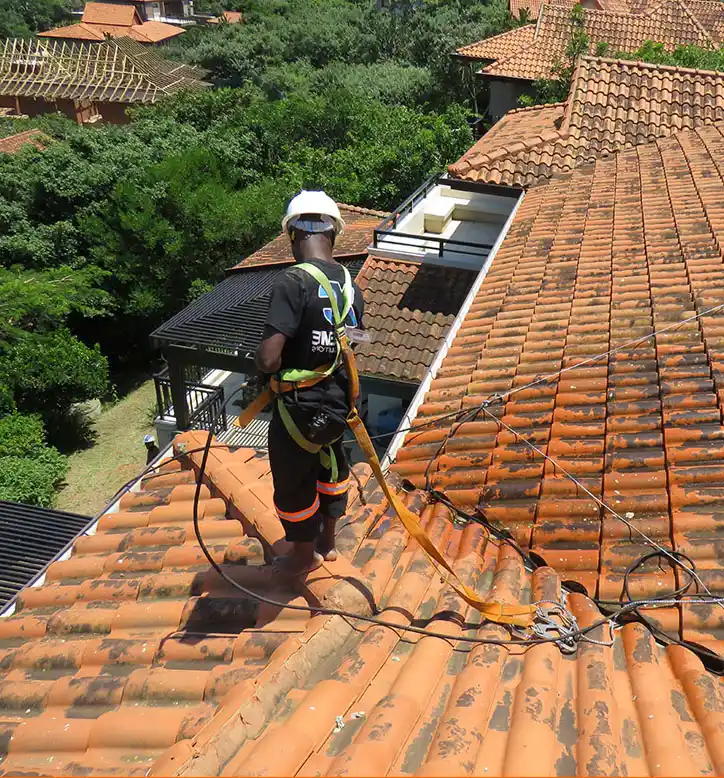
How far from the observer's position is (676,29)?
2466 centimetres

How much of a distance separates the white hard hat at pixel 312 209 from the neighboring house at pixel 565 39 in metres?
22.9

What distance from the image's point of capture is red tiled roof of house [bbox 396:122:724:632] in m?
3.76

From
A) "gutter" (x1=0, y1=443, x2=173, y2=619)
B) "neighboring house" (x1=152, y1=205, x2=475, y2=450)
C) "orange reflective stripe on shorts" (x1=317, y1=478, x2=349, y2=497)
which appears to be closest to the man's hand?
"orange reflective stripe on shorts" (x1=317, y1=478, x2=349, y2=497)

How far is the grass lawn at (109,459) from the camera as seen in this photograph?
16427 millimetres

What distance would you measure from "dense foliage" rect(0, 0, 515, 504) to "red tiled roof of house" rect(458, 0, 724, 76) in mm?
2592

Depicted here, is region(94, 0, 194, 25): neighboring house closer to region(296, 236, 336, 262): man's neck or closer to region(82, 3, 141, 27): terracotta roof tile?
region(82, 3, 141, 27): terracotta roof tile

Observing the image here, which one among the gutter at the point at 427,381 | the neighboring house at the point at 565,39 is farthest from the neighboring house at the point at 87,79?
the gutter at the point at 427,381

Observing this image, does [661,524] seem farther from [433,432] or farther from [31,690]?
[31,690]

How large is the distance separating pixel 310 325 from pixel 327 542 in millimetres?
1247

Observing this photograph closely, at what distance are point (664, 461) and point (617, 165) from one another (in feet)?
23.1

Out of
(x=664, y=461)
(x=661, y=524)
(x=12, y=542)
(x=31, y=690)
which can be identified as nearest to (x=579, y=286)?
(x=664, y=461)

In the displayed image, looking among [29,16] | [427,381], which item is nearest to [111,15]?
[29,16]

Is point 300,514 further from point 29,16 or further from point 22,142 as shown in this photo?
point 29,16

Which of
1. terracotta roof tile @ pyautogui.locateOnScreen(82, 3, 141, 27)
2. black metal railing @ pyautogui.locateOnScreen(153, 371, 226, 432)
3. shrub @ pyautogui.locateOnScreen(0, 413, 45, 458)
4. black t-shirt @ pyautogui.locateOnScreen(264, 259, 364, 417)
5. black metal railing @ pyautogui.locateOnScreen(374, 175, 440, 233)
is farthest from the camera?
terracotta roof tile @ pyautogui.locateOnScreen(82, 3, 141, 27)
